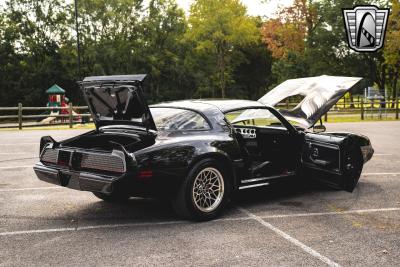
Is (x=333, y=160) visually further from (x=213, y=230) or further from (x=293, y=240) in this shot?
(x=213, y=230)

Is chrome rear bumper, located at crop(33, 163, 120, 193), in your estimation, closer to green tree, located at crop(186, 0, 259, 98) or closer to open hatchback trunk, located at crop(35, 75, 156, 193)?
open hatchback trunk, located at crop(35, 75, 156, 193)

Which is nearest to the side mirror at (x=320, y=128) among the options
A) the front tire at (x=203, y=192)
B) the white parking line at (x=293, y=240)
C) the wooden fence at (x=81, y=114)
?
the white parking line at (x=293, y=240)

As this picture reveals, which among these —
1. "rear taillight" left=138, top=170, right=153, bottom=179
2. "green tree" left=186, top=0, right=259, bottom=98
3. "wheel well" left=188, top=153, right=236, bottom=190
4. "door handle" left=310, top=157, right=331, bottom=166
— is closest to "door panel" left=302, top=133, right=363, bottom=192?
"door handle" left=310, top=157, right=331, bottom=166

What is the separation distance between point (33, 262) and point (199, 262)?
4.55 ft

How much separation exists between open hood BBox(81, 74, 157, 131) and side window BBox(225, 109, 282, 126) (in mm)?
1439

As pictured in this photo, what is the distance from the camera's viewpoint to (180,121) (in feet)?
17.9

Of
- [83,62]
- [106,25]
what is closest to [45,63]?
[83,62]

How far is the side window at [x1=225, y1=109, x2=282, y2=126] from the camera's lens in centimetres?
643

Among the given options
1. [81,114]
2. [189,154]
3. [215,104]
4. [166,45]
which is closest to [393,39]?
[81,114]

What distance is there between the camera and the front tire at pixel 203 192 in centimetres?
495

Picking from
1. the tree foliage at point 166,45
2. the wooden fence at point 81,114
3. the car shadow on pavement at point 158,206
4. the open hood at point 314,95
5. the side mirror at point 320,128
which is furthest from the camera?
the tree foliage at point 166,45

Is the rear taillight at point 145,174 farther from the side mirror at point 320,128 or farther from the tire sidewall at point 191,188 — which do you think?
the side mirror at point 320,128

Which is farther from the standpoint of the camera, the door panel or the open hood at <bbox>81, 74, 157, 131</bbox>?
the door panel

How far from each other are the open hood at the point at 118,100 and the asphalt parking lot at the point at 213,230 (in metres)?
1.12
